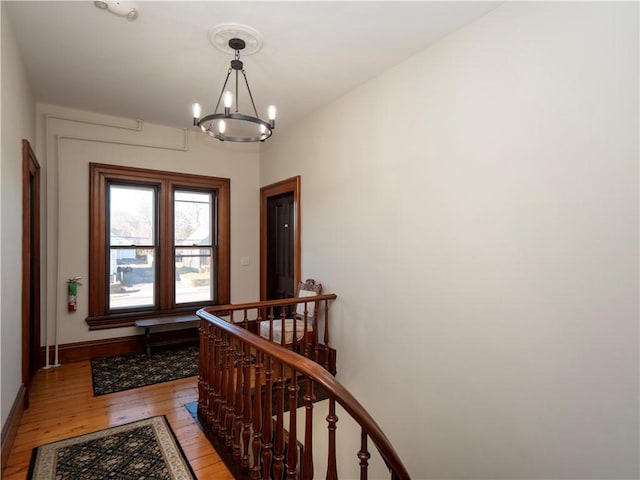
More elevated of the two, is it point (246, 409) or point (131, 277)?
point (131, 277)

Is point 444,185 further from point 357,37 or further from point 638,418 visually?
point 638,418

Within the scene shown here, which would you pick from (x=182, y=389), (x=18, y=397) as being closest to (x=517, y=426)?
(x=182, y=389)

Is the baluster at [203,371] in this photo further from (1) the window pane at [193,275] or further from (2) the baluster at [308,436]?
(1) the window pane at [193,275]

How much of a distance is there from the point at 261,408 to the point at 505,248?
1868 millimetres

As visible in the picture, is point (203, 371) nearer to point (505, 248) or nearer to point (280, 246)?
point (505, 248)

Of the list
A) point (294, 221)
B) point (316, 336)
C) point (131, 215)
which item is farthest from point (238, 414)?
point (131, 215)

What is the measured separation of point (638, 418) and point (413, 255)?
5.25 ft

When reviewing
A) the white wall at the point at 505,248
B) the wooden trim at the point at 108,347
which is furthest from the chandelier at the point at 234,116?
the wooden trim at the point at 108,347

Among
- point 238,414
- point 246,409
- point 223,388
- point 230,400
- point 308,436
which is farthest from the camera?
point 223,388

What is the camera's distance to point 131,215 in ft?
14.6

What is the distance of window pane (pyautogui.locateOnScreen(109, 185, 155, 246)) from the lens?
4.34m

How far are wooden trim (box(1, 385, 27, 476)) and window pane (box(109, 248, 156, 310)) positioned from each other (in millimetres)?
1641

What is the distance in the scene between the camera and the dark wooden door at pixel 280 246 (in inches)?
187

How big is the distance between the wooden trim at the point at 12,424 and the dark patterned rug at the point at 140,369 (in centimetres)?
58
